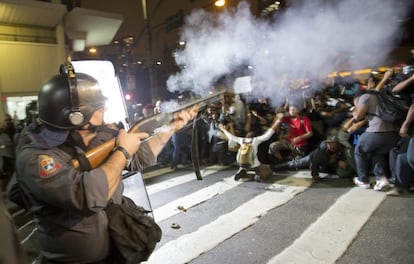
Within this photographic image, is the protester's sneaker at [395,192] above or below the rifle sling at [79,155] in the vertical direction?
below

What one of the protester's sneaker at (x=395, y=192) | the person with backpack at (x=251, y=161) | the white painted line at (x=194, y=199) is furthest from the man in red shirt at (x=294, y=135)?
the protester's sneaker at (x=395, y=192)

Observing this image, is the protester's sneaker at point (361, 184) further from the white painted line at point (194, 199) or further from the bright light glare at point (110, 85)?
the bright light glare at point (110, 85)

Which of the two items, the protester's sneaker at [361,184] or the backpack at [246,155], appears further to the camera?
the backpack at [246,155]

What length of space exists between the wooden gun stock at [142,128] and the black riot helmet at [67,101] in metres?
0.21

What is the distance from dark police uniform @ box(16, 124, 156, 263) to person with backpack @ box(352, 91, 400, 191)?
511cm

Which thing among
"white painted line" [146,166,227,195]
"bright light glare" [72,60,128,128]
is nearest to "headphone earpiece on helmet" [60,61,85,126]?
"bright light glare" [72,60,128,128]

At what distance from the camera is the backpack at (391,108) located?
5.27 metres

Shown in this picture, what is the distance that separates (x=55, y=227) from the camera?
1.84 m

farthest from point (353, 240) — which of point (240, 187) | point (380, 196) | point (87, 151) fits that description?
point (87, 151)

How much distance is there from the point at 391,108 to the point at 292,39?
7.49 ft

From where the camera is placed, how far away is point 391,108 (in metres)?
5.31

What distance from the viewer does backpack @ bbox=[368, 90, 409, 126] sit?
5.27 meters

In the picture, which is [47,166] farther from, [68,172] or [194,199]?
[194,199]

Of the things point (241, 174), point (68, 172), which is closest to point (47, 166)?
point (68, 172)
